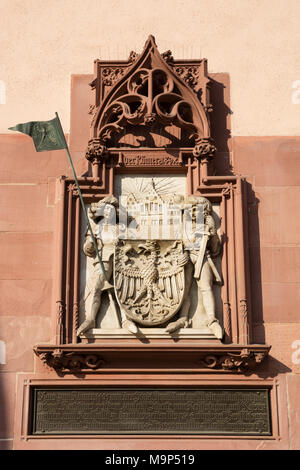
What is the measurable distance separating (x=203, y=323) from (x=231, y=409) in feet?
2.95

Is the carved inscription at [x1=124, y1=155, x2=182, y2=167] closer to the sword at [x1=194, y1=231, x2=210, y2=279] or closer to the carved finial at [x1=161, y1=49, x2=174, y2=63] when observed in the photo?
the sword at [x1=194, y1=231, x2=210, y2=279]

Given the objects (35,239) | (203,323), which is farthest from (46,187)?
(203,323)

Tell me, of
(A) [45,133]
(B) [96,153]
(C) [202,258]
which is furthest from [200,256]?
(A) [45,133]

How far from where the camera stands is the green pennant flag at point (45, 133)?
1112cm

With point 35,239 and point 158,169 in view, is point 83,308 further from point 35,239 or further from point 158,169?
point 158,169

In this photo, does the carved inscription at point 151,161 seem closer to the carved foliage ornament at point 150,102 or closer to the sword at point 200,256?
the carved foliage ornament at point 150,102

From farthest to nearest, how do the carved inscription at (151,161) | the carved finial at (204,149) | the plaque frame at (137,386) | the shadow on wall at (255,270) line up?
1. the carved inscription at (151,161)
2. the carved finial at (204,149)
3. the shadow on wall at (255,270)
4. the plaque frame at (137,386)

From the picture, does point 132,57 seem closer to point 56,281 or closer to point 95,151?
point 95,151

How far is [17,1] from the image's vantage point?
12375 mm

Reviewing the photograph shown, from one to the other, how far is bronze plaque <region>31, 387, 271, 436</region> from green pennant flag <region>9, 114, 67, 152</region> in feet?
8.29

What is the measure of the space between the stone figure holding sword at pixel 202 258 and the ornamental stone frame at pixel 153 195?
0.26 ft

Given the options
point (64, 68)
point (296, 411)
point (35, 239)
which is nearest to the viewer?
point (296, 411)

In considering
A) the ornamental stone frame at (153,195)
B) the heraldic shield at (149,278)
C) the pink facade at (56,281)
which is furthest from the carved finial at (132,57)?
the heraldic shield at (149,278)

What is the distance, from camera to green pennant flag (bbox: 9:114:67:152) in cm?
1112
